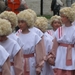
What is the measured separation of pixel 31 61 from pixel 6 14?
1.17 m

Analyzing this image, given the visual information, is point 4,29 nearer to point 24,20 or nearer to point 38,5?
point 24,20

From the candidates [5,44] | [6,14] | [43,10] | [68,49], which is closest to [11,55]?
[5,44]

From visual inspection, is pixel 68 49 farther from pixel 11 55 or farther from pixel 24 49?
pixel 11 55

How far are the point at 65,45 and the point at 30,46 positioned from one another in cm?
63

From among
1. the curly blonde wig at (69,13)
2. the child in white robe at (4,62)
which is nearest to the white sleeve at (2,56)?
the child in white robe at (4,62)

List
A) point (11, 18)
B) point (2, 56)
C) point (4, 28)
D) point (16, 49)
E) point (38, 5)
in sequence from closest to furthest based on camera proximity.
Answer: point (2, 56) < point (4, 28) < point (16, 49) < point (11, 18) < point (38, 5)

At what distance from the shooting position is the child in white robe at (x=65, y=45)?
875 centimetres

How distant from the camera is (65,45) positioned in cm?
882

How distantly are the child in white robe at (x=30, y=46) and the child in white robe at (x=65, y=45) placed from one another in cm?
30

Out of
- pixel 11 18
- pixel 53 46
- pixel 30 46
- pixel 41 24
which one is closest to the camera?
pixel 11 18

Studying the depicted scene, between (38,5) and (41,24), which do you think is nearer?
(41,24)

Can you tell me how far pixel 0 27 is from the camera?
7.20 meters

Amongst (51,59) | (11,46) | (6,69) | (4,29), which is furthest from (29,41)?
(6,69)

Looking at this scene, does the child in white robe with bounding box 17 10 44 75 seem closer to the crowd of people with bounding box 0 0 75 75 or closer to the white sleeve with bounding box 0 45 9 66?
the crowd of people with bounding box 0 0 75 75
